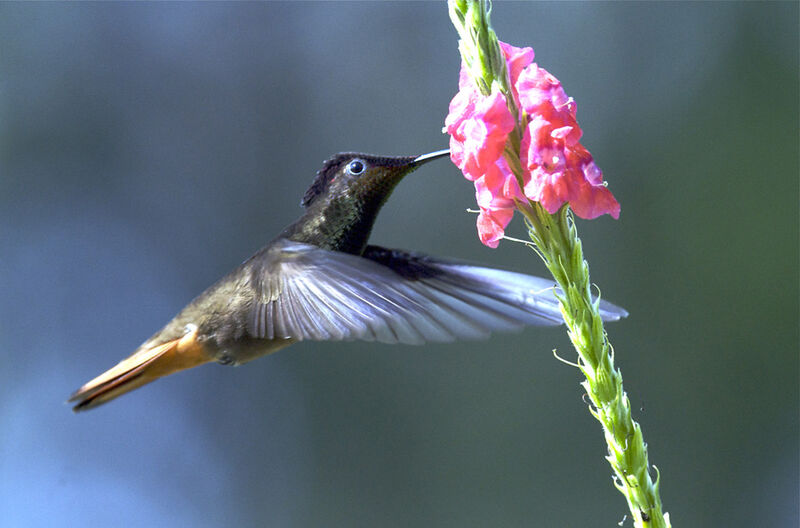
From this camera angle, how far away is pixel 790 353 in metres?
6.05

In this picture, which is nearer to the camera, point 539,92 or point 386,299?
point 539,92

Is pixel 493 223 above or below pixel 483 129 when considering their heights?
below

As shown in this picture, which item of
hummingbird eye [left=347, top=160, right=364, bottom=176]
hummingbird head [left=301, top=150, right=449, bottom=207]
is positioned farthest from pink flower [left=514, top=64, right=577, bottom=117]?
hummingbird eye [left=347, top=160, right=364, bottom=176]

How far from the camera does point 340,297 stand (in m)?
2.04

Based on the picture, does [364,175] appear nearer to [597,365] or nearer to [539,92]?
[539,92]

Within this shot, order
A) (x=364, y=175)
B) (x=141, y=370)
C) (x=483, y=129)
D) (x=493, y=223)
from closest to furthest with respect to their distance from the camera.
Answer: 1. (x=483, y=129)
2. (x=493, y=223)
3. (x=364, y=175)
4. (x=141, y=370)

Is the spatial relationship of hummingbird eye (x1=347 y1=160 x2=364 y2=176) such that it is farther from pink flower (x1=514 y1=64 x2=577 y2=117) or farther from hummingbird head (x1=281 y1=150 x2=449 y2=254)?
pink flower (x1=514 y1=64 x2=577 y2=117)

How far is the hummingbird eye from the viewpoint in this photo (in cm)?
236

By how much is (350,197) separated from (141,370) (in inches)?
35.9

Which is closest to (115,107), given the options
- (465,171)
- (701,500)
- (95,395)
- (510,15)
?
(510,15)

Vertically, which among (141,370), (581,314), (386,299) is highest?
(581,314)

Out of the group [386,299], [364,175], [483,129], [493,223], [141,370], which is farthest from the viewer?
[141,370]

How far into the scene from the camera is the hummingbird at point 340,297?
192 centimetres

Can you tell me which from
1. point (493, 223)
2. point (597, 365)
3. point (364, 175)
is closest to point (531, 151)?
point (493, 223)
